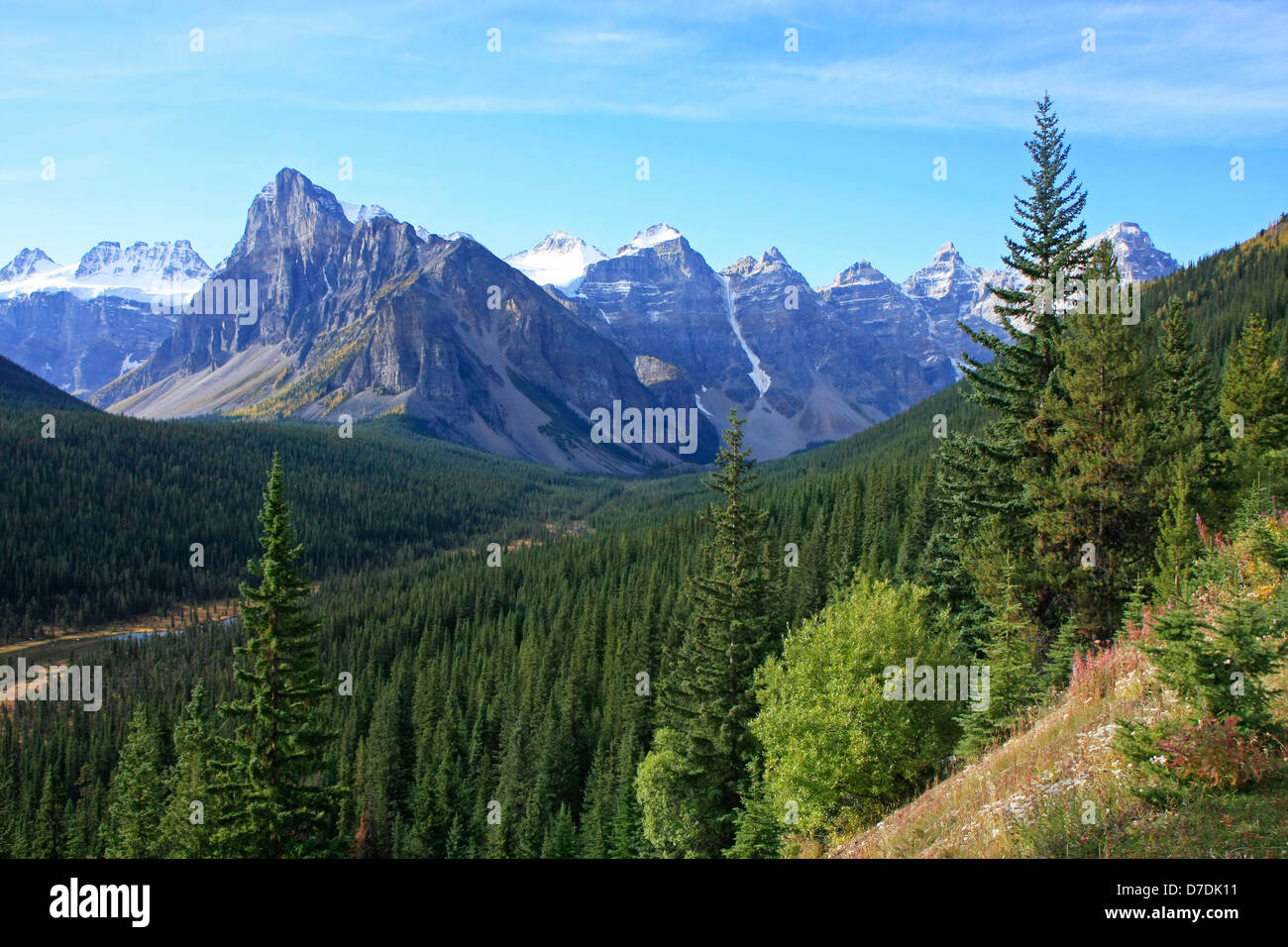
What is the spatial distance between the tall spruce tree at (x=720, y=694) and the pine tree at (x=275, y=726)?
14268 mm

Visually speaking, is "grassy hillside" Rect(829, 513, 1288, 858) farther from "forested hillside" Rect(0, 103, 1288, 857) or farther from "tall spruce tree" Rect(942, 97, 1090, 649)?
"tall spruce tree" Rect(942, 97, 1090, 649)

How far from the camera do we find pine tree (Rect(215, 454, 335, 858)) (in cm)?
2309

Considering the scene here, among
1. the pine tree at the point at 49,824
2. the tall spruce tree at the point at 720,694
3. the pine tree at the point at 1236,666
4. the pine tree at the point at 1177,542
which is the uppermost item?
the pine tree at the point at 1177,542

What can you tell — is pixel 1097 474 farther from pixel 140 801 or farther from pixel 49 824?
pixel 49 824

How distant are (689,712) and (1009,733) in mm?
16733

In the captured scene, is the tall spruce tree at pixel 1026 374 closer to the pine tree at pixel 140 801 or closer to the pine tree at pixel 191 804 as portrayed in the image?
the pine tree at pixel 191 804

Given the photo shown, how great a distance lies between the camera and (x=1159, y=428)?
968 inches

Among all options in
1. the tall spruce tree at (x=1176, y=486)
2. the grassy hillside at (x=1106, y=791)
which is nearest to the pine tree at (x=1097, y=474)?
the tall spruce tree at (x=1176, y=486)

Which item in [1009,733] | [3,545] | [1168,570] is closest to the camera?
[1009,733]

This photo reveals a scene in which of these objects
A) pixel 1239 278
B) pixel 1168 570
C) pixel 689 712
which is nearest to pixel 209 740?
pixel 689 712

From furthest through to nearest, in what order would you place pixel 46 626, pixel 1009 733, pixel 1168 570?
1. pixel 46 626
2. pixel 1168 570
3. pixel 1009 733

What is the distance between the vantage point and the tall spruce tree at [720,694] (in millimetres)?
31484

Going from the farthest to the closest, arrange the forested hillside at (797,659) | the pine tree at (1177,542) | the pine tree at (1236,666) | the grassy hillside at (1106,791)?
the forested hillside at (797,659) < the pine tree at (1177,542) < the pine tree at (1236,666) < the grassy hillside at (1106,791)
